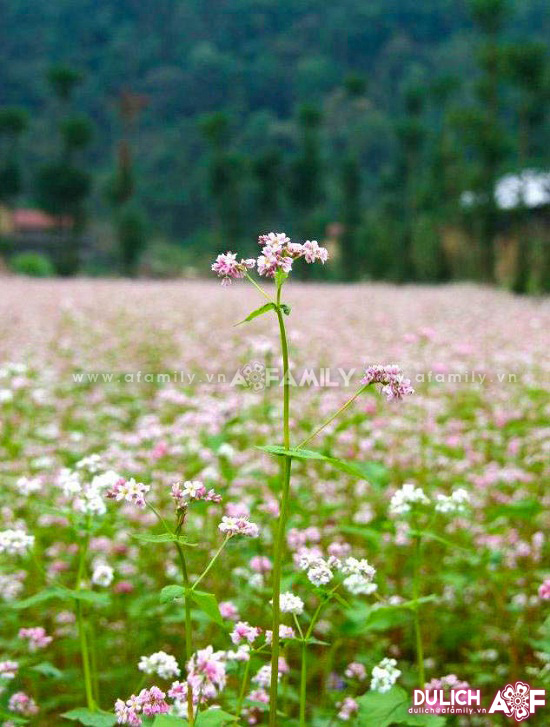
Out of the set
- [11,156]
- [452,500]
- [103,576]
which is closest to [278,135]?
[11,156]

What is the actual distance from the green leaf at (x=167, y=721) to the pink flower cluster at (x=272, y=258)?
90cm

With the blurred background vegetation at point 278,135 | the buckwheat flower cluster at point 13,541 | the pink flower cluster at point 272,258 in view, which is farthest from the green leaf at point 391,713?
the blurred background vegetation at point 278,135

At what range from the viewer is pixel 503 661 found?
3693 mm

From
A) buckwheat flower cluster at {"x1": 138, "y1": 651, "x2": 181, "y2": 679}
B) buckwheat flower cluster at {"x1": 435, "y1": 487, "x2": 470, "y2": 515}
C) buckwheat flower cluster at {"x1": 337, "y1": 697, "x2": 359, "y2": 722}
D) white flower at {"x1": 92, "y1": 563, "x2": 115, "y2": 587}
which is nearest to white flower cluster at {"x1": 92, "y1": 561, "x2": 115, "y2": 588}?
white flower at {"x1": 92, "y1": 563, "x2": 115, "y2": 587}

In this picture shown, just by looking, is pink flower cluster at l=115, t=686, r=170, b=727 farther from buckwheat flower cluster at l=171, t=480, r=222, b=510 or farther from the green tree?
the green tree

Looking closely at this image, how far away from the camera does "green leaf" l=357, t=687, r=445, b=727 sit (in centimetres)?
205

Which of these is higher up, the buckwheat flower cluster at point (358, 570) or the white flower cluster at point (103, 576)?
the buckwheat flower cluster at point (358, 570)

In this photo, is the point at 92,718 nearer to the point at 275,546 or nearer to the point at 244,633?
the point at 244,633

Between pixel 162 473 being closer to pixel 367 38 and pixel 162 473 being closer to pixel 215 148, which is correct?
pixel 215 148

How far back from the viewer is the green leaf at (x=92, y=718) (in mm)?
2081

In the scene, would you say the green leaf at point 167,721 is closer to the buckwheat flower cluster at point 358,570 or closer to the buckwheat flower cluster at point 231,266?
the buckwheat flower cluster at point 358,570

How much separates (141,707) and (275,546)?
1.47 ft

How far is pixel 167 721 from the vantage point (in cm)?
177

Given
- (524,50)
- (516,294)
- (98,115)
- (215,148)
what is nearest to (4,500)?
(516,294)
